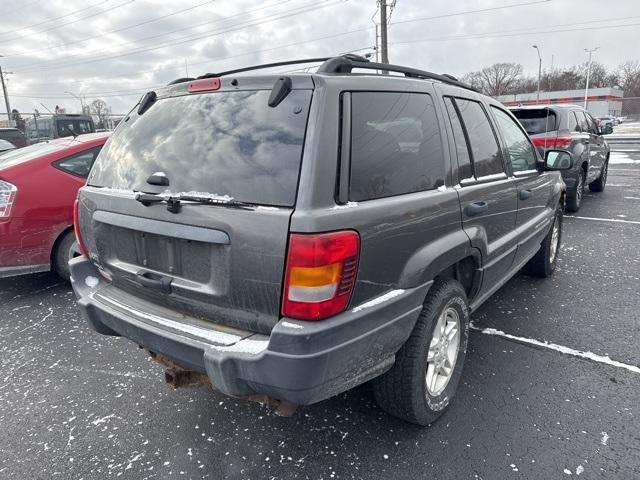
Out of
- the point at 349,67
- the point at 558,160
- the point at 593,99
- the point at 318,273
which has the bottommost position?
the point at 318,273

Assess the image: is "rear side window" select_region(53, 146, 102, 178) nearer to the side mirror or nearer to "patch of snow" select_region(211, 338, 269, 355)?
"patch of snow" select_region(211, 338, 269, 355)

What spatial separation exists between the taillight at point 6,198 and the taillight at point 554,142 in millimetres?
7082

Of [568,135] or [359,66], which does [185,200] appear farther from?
[568,135]

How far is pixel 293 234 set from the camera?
1.74 metres

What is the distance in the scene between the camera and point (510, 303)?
412 cm

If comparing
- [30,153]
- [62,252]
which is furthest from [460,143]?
[30,153]

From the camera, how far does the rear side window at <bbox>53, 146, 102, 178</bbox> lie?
4.50 m

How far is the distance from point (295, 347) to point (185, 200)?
2.70 ft

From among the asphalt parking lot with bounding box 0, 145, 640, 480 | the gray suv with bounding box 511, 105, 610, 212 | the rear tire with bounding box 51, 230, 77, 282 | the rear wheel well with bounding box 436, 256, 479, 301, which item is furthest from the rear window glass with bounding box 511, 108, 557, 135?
the rear tire with bounding box 51, 230, 77, 282

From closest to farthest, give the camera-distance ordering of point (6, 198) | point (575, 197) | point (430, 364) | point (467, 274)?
point (430, 364) < point (467, 274) < point (6, 198) < point (575, 197)

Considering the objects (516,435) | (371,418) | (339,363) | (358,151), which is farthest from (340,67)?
(516,435)

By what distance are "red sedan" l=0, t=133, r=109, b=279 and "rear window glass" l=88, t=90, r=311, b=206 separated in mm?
2278

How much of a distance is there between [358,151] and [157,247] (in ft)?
3.43

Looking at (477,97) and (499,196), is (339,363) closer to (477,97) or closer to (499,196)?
(499,196)
